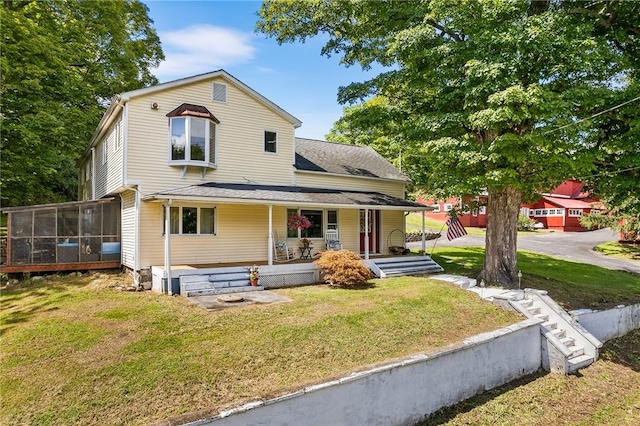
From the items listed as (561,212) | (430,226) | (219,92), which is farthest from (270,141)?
(561,212)

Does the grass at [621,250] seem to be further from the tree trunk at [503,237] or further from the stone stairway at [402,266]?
the stone stairway at [402,266]

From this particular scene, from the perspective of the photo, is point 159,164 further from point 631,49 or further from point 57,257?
point 631,49

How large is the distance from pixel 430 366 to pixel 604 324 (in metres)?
7.84

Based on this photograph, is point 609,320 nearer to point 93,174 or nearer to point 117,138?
point 117,138

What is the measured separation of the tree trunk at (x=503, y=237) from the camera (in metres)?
13.1

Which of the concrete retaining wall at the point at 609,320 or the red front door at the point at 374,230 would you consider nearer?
the concrete retaining wall at the point at 609,320

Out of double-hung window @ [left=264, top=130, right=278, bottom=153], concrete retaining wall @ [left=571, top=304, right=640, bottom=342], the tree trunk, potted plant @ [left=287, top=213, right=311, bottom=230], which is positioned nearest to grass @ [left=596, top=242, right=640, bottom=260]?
concrete retaining wall @ [left=571, top=304, right=640, bottom=342]

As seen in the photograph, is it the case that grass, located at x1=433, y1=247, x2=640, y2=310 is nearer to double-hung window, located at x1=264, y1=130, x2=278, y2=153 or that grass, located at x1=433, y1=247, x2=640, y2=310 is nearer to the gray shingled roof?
the gray shingled roof

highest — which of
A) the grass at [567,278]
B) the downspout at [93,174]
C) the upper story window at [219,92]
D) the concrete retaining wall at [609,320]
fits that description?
the upper story window at [219,92]

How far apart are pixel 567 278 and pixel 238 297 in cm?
1377

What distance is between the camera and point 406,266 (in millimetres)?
15047

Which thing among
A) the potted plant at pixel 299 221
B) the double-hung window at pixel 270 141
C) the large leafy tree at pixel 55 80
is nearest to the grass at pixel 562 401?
the potted plant at pixel 299 221

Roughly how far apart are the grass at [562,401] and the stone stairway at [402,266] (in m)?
6.07

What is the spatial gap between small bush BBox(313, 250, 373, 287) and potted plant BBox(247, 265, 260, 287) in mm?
2028
